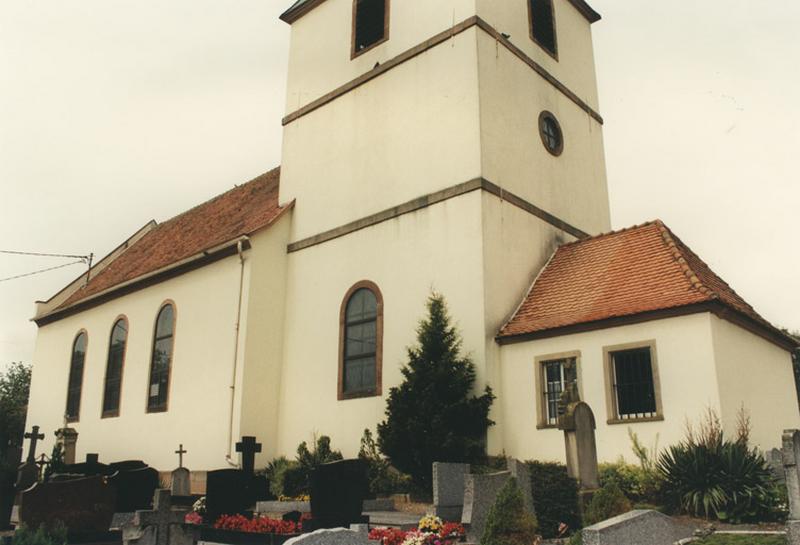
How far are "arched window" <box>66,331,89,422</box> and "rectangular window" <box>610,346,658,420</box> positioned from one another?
1847 cm

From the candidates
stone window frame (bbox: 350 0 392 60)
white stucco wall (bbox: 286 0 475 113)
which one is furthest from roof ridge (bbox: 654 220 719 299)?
stone window frame (bbox: 350 0 392 60)

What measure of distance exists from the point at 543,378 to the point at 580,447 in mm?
3772

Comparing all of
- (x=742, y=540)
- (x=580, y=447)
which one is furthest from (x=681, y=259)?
(x=742, y=540)

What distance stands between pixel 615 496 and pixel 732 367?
219 inches

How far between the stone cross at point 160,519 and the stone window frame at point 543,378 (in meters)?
7.22

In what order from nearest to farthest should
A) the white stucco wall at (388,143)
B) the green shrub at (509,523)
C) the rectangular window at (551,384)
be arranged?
the green shrub at (509,523), the rectangular window at (551,384), the white stucco wall at (388,143)

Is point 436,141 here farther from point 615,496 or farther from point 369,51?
point 615,496

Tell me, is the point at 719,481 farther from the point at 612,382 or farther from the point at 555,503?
the point at 612,382

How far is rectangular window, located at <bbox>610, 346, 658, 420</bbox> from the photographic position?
13.9 meters

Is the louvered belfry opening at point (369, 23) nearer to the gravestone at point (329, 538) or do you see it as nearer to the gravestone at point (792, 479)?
the gravestone at point (792, 479)

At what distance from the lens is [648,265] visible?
1557cm

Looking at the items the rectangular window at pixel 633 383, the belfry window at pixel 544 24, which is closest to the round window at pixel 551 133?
the belfry window at pixel 544 24

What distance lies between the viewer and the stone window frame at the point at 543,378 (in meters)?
14.6

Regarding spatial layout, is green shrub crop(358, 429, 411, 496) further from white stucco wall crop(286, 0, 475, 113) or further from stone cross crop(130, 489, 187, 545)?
white stucco wall crop(286, 0, 475, 113)
